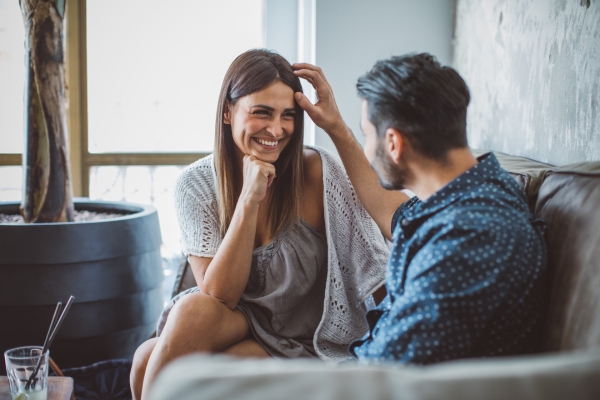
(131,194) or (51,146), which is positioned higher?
(51,146)

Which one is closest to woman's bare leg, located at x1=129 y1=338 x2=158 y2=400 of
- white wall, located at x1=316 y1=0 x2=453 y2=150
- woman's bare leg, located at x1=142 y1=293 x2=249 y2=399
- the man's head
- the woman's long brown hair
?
woman's bare leg, located at x1=142 y1=293 x2=249 y2=399

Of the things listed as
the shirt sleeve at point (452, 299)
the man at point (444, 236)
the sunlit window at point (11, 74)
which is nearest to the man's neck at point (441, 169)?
the man at point (444, 236)

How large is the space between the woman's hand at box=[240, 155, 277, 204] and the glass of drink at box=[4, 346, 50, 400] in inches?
22.9

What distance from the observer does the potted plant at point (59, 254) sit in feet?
5.52

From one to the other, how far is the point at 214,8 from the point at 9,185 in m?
1.25

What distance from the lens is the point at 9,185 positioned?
8.66 feet

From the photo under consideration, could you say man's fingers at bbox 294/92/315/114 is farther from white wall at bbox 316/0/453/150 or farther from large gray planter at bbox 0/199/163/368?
white wall at bbox 316/0/453/150

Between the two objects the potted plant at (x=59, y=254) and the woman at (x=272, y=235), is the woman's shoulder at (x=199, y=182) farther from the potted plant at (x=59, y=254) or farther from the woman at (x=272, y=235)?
the potted plant at (x=59, y=254)

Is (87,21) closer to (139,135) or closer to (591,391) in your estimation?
(139,135)

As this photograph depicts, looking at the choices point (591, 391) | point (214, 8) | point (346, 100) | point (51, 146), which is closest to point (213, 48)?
point (214, 8)

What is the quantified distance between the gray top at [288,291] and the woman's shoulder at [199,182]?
0.22 metres

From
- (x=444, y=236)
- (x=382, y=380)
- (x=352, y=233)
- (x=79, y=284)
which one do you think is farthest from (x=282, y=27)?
(x=382, y=380)

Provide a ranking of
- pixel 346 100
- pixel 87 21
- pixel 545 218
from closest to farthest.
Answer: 1. pixel 545 218
2. pixel 346 100
3. pixel 87 21

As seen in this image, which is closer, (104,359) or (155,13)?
(104,359)
